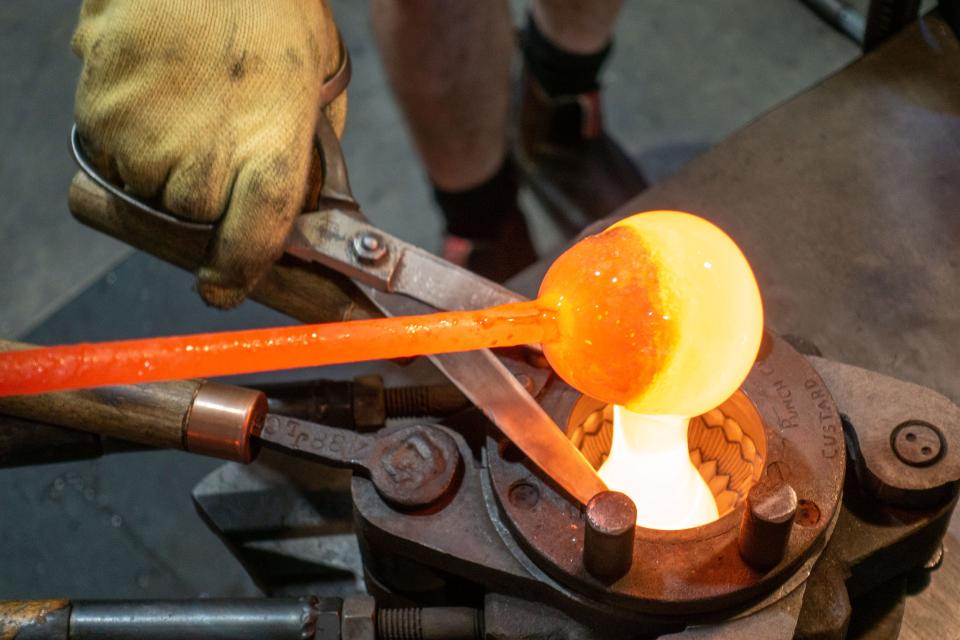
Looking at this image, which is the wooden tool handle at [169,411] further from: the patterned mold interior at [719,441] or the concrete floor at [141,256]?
the concrete floor at [141,256]

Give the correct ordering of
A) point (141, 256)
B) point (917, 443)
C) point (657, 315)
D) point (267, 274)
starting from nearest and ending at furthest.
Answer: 1. point (657, 315)
2. point (917, 443)
3. point (267, 274)
4. point (141, 256)

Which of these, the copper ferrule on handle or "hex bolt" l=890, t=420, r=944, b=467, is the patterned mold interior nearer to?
"hex bolt" l=890, t=420, r=944, b=467

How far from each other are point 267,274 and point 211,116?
163 mm

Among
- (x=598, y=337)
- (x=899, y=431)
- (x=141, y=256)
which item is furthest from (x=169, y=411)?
(x=141, y=256)

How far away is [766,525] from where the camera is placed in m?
0.79

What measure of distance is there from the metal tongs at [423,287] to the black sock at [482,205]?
0.84 metres

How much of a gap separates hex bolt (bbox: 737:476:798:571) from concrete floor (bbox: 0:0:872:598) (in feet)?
3.19

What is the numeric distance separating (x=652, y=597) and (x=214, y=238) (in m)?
0.52

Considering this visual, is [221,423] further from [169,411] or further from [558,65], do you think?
[558,65]

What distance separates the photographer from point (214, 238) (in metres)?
1.02

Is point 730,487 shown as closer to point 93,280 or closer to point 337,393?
point 337,393

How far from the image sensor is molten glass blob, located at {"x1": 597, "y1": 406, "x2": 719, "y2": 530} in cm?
98

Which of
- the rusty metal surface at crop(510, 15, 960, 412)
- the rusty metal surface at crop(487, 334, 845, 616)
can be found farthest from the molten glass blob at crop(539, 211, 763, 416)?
the rusty metal surface at crop(510, 15, 960, 412)

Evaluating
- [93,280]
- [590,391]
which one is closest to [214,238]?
[590,391]
